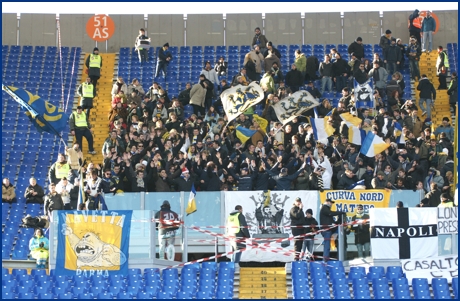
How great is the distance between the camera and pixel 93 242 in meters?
25.1

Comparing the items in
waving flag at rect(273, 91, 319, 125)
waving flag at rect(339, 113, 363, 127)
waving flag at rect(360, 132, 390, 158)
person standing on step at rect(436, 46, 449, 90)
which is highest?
person standing on step at rect(436, 46, 449, 90)

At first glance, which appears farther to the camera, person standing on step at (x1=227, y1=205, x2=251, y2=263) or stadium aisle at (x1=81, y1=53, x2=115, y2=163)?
stadium aisle at (x1=81, y1=53, x2=115, y2=163)

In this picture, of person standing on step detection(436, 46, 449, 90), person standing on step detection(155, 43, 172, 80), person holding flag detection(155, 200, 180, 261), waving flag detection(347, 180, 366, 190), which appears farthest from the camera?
person standing on step detection(155, 43, 172, 80)

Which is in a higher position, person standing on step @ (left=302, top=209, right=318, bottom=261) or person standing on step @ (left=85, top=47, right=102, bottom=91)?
person standing on step @ (left=85, top=47, right=102, bottom=91)

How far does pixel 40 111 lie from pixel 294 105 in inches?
279

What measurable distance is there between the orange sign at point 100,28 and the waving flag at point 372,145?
15205mm

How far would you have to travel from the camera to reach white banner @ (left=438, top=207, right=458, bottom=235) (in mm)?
24984

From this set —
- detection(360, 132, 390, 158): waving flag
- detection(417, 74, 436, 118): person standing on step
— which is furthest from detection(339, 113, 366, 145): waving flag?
detection(417, 74, 436, 118): person standing on step

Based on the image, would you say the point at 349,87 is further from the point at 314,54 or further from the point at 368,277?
the point at 368,277

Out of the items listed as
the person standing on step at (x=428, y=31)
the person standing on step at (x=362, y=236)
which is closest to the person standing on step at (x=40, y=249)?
the person standing on step at (x=362, y=236)

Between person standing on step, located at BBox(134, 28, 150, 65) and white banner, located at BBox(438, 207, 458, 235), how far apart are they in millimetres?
16121

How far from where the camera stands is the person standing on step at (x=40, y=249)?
26.0 m

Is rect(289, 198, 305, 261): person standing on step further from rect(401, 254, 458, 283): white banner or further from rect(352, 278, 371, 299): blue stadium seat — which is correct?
rect(401, 254, 458, 283): white banner

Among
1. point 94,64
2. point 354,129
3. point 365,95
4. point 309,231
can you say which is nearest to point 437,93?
point 365,95
